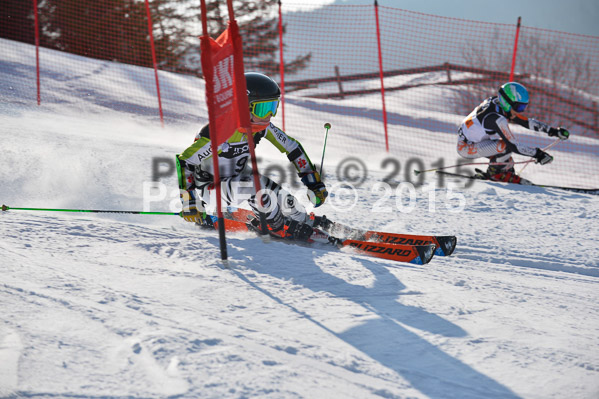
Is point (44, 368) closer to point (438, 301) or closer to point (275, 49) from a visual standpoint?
point (438, 301)

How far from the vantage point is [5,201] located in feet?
15.4

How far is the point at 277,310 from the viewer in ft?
9.39

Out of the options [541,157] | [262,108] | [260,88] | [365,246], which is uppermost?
[260,88]

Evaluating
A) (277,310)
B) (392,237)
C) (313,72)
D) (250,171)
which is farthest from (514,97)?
(313,72)

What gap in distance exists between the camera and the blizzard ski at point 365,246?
12.6 ft

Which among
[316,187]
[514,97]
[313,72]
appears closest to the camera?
[316,187]

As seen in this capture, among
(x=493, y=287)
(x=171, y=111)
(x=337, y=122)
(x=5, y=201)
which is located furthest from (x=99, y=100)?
(x=493, y=287)

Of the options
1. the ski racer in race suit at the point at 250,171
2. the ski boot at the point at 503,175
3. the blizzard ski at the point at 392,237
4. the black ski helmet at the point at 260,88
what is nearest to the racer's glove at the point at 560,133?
the ski boot at the point at 503,175

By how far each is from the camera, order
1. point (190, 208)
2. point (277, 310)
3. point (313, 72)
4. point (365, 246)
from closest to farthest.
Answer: point (277, 310) < point (190, 208) < point (365, 246) < point (313, 72)

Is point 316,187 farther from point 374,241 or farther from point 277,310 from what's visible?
point 277,310

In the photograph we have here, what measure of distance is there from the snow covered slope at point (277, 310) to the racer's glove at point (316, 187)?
0.55m

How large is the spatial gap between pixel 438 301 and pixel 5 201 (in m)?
3.79

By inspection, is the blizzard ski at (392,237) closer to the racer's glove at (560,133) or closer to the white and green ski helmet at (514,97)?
the white and green ski helmet at (514,97)

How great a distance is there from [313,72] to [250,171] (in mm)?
12820
